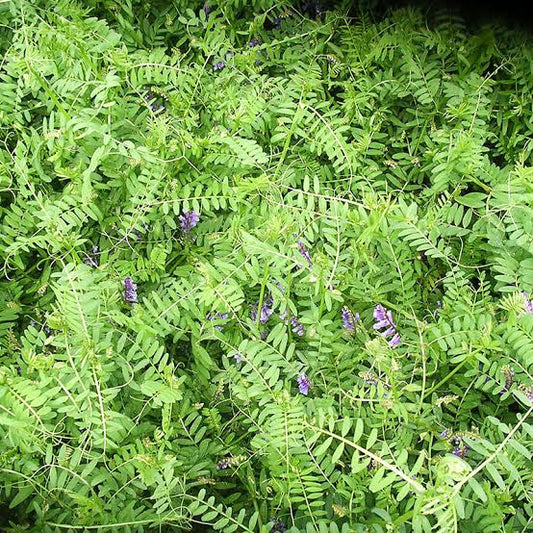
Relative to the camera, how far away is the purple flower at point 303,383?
5.63 ft

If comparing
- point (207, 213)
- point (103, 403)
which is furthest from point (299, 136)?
point (103, 403)

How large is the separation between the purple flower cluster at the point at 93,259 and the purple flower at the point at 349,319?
0.65 m

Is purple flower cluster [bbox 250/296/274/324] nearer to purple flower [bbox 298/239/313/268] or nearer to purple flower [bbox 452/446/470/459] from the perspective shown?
purple flower [bbox 298/239/313/268]

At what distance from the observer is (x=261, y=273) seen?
180 cm

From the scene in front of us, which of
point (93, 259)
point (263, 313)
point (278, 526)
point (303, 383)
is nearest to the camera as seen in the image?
point (278, 526)

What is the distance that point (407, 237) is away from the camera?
1836 mm

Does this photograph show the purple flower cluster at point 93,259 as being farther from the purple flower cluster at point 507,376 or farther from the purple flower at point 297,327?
the purple flower cluster at point 507,376

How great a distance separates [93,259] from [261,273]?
48 centimetres

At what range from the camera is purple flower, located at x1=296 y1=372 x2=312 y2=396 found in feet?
5.63

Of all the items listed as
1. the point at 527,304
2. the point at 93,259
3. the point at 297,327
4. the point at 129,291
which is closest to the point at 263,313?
the point at 297,327

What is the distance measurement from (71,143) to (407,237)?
88 centimetres

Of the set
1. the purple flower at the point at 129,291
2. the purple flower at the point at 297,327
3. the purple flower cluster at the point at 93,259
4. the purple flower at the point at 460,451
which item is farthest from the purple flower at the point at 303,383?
the purple flower cluster at the point at 93,259

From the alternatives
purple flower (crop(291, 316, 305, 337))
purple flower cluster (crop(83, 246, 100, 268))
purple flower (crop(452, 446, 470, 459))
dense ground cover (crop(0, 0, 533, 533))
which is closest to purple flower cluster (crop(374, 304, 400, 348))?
dense ground cover (crop(0, 0, 533, 533))

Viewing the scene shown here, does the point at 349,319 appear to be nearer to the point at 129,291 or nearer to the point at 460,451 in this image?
the point at 460,451
